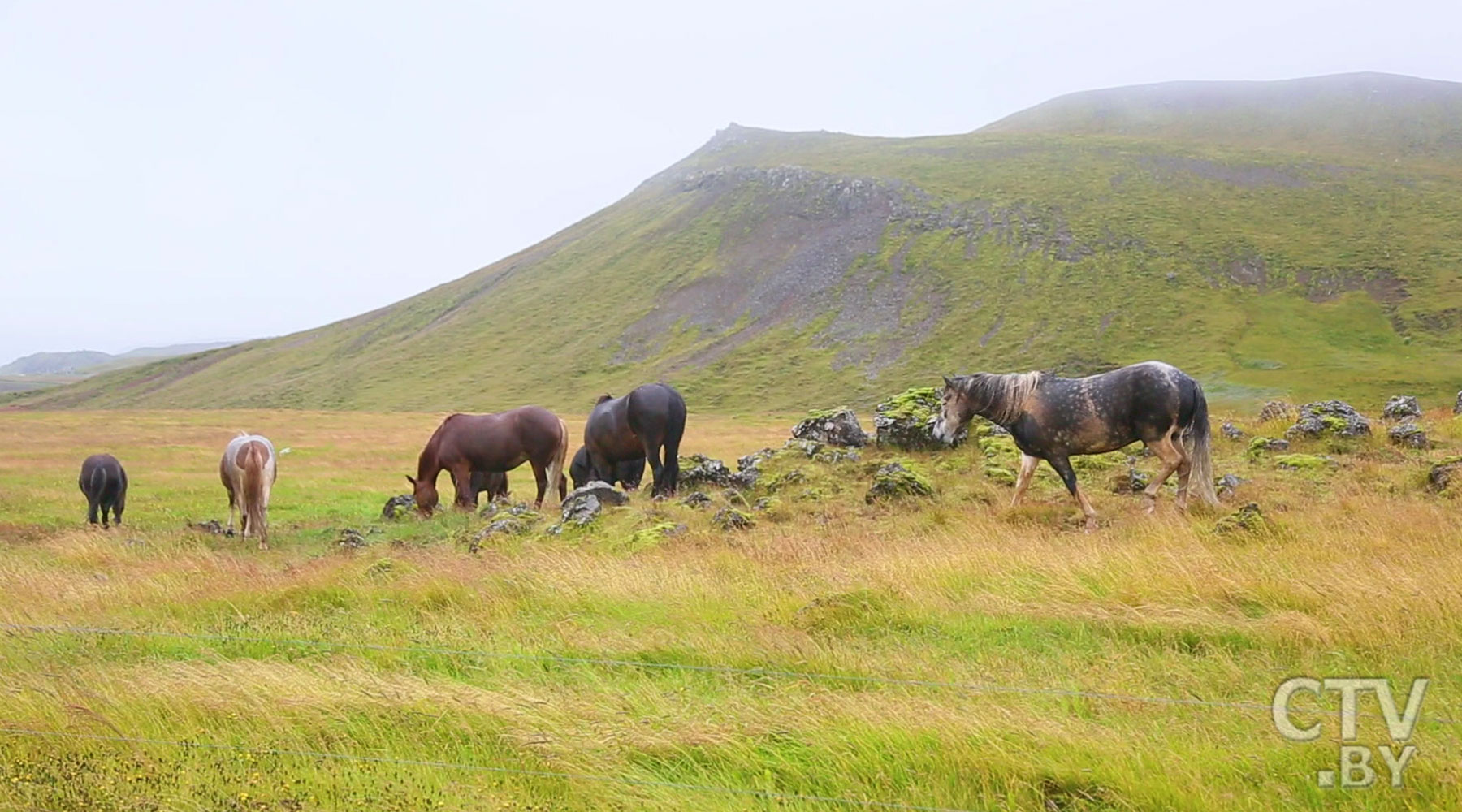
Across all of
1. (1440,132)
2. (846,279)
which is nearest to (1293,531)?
(846,279)

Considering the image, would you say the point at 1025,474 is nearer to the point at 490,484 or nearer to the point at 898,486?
the point at 898,486

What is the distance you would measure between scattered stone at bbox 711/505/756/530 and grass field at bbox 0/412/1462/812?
1.17 meters

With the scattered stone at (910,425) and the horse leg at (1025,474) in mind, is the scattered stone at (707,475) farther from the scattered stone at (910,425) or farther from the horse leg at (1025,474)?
the horse leg at (1025,474)

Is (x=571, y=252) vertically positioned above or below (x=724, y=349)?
above

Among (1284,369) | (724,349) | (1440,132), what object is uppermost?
(1440,132)

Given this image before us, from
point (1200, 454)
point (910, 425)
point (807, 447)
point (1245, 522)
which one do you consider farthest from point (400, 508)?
point (1245, 522)

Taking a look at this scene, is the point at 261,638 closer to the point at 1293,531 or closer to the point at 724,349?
the point at 1293,531

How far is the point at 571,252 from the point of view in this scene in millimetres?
155375

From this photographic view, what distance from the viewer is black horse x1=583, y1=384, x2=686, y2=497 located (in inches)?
654

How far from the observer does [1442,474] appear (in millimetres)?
10453

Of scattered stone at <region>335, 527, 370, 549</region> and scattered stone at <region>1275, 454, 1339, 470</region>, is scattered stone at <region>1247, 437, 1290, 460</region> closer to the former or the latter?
scattered stone at <region>1275, 454, 1339, 470</region>

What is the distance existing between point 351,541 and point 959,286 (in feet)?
324

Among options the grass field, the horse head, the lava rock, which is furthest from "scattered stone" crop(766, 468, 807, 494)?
the horse head

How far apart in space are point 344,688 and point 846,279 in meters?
112
